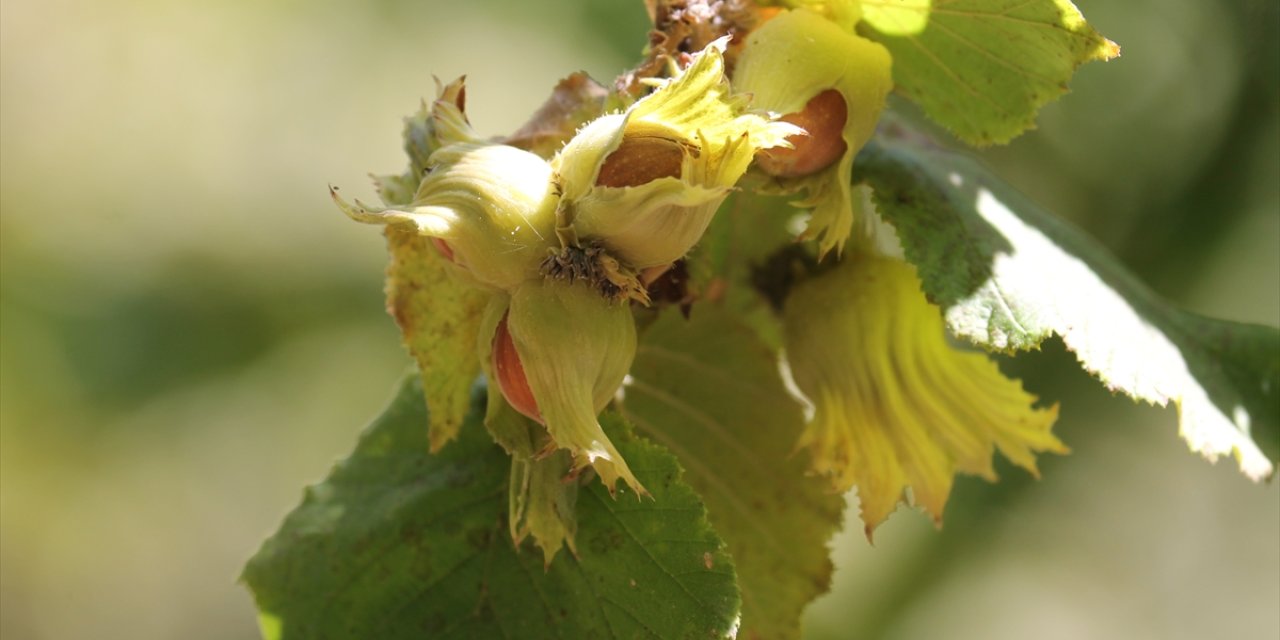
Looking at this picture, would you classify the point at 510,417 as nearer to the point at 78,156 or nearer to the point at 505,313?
the point at 505,313

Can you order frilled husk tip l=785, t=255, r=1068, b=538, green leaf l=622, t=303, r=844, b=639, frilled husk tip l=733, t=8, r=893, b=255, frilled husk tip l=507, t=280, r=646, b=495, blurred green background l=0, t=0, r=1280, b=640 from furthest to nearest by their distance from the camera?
1. blurred green background l=0, t=0, r=1280, b=640
2. green leaf l=622, t=303, r=844, b=639
3. frilled husk tip l=785, t=255, r=1068, b=538
4. frilled husk tip l=733, t=8, r=893, b=255
5. frilled husk tip l=507, t=280, r=646, b=495

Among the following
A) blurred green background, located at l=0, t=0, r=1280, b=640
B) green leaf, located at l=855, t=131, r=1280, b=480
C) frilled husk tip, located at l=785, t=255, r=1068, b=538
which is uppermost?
green leaf, located at l=855, t=131, r=1280, b=480

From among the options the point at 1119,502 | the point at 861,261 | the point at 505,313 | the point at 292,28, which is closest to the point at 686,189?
the point at 505,313

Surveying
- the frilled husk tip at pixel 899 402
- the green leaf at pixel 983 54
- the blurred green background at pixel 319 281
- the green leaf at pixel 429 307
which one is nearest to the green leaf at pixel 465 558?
the green leaf at pixel 429 307

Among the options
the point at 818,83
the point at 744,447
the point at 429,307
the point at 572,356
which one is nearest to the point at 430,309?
the point at 429,307

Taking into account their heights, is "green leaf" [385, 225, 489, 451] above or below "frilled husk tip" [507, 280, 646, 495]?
below

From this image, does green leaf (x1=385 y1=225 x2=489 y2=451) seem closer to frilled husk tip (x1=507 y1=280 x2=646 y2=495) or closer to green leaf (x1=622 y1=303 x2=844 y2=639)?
frilled husk tip (x1=507 y1=280 x2=646 y2=495)

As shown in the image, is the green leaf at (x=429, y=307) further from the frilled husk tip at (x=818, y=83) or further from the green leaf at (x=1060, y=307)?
the green leaf at (x=1060, y=307)

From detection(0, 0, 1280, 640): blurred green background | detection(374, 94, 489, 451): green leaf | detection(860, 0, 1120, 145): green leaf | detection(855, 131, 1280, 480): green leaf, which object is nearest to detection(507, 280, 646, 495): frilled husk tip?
detection(374, 94, 489, 451): green leaf
